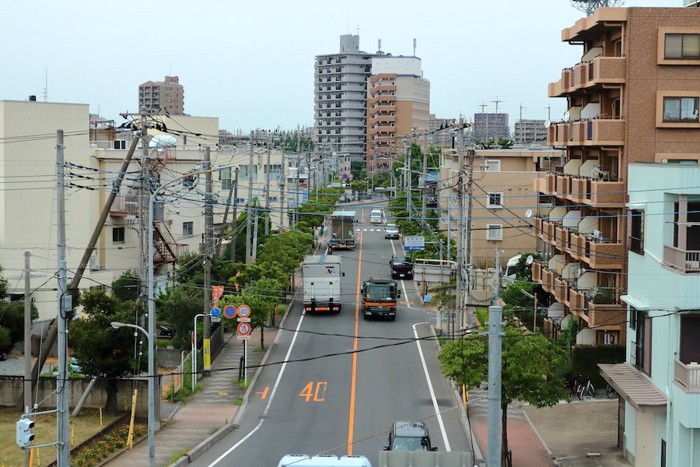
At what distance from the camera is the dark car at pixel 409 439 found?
25766mm

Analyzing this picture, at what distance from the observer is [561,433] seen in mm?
29922

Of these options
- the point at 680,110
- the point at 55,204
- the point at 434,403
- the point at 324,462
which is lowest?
the point at 434,403

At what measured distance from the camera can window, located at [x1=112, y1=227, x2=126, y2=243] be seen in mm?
56306

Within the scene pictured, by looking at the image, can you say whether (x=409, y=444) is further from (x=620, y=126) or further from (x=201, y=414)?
(x=620, y=126)

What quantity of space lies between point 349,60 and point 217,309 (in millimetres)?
160898

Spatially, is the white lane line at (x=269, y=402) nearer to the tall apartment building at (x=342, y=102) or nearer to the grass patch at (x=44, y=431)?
the grass patch at (x=44, y=431)

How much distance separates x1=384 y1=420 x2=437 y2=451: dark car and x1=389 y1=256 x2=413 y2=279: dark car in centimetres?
3872

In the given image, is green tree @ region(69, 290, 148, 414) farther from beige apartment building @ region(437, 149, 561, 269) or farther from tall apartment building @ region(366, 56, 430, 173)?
tall apartment building @ region(366, 56, 430, 173)

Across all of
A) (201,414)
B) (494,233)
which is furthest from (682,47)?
(494,233)

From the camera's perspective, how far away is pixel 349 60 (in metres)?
196

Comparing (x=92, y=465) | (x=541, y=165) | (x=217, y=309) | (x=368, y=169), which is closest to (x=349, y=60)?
(x=368, y=169)

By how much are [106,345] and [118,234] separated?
24316 mm

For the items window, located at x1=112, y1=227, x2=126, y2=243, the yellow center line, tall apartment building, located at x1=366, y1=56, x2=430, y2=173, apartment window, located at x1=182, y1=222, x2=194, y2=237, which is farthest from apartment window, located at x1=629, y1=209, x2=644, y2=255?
tall apartment building, located at x1=366, y1=56, x2=430, y2=173

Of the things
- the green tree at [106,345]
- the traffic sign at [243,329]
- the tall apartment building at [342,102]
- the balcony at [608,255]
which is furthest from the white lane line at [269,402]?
the tall apartment building at [342,102]
